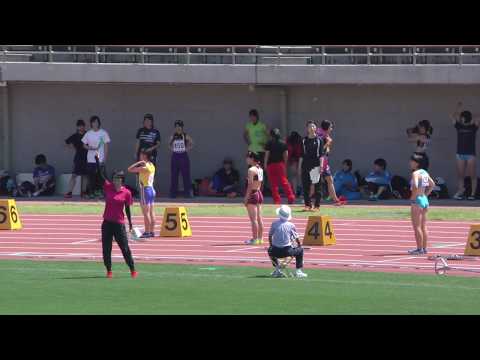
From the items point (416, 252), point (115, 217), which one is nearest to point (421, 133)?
point (416, 252)

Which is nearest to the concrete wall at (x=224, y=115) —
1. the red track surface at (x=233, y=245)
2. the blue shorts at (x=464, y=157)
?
the blue shorts at (x=464, y=157)

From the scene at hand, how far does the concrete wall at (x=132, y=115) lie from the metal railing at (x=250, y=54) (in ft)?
2.68

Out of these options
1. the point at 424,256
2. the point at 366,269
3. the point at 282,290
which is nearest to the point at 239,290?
the point at 282,290

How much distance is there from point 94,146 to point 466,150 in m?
9.72

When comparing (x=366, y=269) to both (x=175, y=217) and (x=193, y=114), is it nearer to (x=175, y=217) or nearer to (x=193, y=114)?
(x=175, y=217)

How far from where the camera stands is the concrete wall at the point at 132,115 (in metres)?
33.8

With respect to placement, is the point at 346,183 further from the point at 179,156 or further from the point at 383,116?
the point at 179,156

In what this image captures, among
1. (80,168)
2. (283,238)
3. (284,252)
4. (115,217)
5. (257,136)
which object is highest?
(257,136)

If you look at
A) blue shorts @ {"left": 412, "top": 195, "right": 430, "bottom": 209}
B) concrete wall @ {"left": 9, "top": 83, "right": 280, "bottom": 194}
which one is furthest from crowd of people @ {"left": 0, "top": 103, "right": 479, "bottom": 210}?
blue shorts @ {"left": 412, "top": 195, "right": 430, "bottom": 209}

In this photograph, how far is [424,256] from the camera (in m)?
22.0

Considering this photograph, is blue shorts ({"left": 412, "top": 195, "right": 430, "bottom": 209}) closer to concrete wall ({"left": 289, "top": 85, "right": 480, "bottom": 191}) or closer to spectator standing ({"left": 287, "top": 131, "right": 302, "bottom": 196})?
concrete wall ({"left": 289, "top": 85, "right": 480, "bottom": 191})

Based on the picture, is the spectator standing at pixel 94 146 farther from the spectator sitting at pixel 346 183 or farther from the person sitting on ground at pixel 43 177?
the spectator sitting at pixel 346 183

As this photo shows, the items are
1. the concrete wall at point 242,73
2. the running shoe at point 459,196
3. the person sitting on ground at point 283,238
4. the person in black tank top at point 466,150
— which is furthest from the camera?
the concrete wall at point 242,73

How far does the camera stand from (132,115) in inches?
1362
